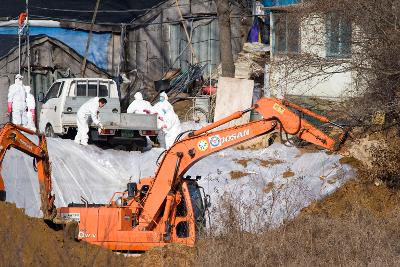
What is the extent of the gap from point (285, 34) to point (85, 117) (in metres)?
7.56

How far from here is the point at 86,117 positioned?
25281mm

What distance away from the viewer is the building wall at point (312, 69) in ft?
76.4

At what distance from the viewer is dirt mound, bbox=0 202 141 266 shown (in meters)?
12.9

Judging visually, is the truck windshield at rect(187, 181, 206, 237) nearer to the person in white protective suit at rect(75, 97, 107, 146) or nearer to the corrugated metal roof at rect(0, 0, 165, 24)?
the person in white protective suit at rect(75, 97, 107, 146)

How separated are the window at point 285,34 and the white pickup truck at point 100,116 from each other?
475 centimetres

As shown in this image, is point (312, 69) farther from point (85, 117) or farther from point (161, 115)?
point (85, 117)

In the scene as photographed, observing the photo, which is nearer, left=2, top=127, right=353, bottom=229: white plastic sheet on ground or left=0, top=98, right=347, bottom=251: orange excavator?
left=0, top=98, right=347, bottom=251: orange excavator

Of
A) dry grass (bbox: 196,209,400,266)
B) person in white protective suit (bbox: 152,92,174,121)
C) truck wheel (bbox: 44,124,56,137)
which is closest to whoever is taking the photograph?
dry grass (bbox: 196,209,400,266)

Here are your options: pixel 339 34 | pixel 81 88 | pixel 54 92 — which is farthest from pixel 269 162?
pixel 54 92

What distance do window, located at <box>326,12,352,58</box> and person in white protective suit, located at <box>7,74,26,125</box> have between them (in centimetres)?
891

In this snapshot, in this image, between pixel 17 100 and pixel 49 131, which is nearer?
pixel 49 131

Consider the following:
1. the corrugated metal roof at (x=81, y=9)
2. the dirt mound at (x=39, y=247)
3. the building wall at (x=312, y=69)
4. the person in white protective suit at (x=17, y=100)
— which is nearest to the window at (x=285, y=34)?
the building wall at (x=312, y=69)

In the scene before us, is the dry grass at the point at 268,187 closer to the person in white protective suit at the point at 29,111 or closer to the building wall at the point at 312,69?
the building wall at the point at 312,69

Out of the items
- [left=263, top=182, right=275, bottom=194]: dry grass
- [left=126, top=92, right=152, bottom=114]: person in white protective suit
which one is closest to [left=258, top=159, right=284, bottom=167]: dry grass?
[left=263, top=182, right=275, bottom=194]: dry grass
